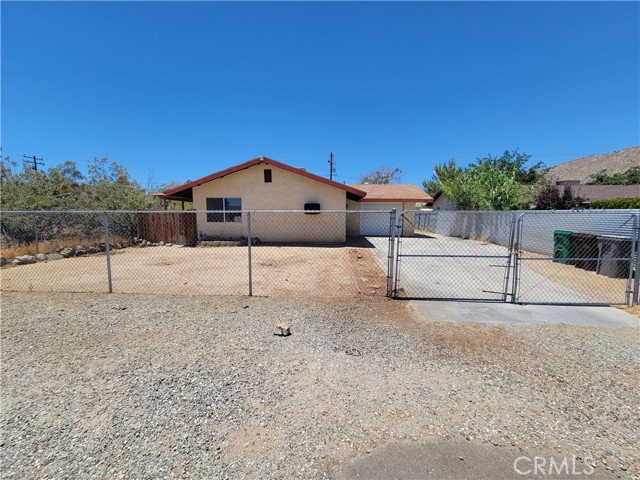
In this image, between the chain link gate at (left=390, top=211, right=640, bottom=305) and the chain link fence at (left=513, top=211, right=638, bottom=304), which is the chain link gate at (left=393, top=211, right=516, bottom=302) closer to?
the chain link gate at (left=390, top=211, right=640, bottom=305)

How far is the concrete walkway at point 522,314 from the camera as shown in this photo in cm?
474

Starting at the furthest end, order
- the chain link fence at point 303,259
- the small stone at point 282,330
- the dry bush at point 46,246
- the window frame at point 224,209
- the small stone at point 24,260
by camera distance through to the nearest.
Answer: the window frame at point 224,209 < the dry bush at point 46,246 < the small stone at point 24,260 < the chain link fence at point 303,259 < the small stone at point 282,330

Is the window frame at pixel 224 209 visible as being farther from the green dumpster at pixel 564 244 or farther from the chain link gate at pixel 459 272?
the green dumpster at pixel 564 244

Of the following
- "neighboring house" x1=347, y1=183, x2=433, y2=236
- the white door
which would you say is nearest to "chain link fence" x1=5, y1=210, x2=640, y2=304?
"neighboring house" x1=347, y1=183, x2=433, y2=236

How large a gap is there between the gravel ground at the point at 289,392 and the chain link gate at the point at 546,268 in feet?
5.35

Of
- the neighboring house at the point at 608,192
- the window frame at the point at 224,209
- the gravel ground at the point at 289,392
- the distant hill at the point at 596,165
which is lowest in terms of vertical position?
the gravel ground at the point at 289,392

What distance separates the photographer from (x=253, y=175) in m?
14.9

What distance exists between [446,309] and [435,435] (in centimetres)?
327

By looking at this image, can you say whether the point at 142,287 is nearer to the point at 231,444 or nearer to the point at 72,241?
the point at 231,444

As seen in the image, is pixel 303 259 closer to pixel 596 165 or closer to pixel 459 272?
pixel 459 272

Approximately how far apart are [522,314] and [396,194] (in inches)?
621

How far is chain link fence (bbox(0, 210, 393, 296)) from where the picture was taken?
→ 671cm

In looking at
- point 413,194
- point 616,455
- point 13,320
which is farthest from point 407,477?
point 413,194

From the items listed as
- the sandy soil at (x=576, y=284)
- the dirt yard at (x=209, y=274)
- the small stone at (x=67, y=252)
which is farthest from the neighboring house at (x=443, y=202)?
the small stone at (x=67, y=252)
